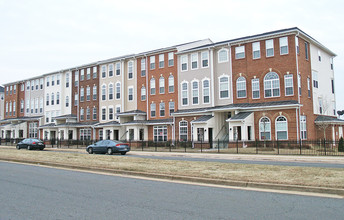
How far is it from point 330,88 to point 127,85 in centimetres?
2773

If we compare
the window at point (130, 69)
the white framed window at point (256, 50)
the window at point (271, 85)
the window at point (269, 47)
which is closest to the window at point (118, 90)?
the window at point (130, 69)

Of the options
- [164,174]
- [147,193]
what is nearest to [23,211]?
[147,193]

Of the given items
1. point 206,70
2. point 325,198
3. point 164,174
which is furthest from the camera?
point 206,70

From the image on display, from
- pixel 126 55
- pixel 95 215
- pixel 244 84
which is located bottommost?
pixel 95 215

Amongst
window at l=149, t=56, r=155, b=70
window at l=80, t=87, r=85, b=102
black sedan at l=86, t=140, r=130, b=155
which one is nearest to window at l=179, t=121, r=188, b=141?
window at l=149, t=56, r=155, b=70

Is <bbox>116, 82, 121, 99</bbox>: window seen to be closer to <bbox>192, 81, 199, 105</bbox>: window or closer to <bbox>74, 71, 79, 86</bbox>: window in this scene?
<bbox>74, 71, 79, 86</bbox>: window

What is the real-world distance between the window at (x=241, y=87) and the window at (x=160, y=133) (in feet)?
35.7

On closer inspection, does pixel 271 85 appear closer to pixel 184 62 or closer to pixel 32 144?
pixel 184 62

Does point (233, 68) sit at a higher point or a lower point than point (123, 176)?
higher

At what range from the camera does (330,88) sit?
40875 millimetres

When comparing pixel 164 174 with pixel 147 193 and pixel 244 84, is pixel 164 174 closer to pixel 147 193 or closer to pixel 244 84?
pixel 147 193

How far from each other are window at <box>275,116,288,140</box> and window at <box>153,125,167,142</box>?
1480 centimetres

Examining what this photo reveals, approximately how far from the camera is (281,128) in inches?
1271

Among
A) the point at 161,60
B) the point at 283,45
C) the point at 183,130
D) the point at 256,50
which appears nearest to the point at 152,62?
the point at 161,60
